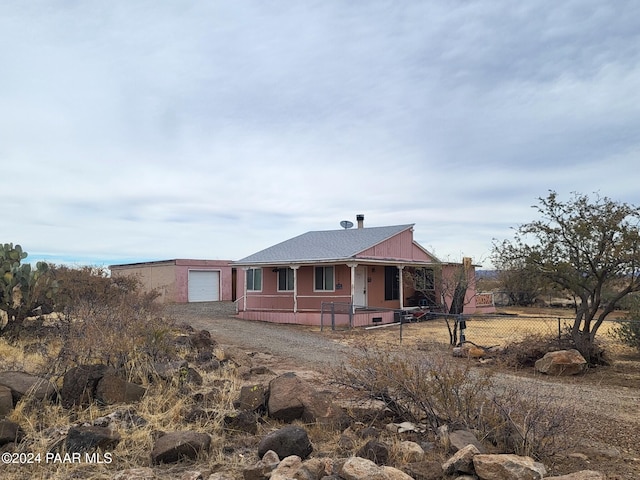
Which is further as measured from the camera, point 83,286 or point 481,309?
point 481,309

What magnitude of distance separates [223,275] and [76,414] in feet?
90.6

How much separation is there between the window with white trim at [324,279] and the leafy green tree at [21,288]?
10.7 metres

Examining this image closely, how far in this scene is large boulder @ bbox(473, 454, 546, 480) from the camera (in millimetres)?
4252

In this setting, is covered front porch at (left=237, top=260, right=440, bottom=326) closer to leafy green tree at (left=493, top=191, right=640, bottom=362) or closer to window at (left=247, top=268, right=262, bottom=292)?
window at (left=247, top=268, right=262, bottom=292)

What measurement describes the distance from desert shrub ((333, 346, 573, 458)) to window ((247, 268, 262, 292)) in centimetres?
1719

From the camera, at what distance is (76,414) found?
630 centimetres

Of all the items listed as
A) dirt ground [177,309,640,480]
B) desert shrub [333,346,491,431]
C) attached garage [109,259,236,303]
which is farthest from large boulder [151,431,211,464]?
attached garage [109,259,236,303]

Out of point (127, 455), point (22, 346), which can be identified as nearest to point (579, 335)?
point (127, 455)

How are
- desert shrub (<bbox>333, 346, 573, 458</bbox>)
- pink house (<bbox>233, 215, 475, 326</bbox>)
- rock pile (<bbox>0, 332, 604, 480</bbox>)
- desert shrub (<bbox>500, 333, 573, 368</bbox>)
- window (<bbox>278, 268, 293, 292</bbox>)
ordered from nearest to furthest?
rock pile (<bbox>0, 332, 604, 480</bbox>) < desert shrub (<bbox>333, 346, 573, 458</bbox>) < desert shrub (<bbox>500, 333, 573, 368</bbox>) < pink house (<bbox>233, 215, 475, 326</bbox>) < window (<bbox>278, 268, 293, 292</bbox>)

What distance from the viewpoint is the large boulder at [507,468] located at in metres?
4.25

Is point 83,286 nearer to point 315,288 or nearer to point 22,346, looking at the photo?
point 22,346

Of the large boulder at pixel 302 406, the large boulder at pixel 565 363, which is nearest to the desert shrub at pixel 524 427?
the large boulder at pixel 302 406

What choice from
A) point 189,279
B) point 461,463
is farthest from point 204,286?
point 461,463

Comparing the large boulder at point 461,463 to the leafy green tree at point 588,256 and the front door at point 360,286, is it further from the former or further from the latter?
the front door at point 360,286
